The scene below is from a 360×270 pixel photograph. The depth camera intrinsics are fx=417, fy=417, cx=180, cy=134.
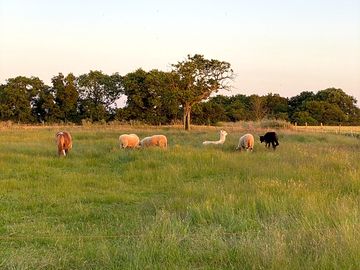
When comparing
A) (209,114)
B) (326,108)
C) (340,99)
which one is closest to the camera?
(209,114)

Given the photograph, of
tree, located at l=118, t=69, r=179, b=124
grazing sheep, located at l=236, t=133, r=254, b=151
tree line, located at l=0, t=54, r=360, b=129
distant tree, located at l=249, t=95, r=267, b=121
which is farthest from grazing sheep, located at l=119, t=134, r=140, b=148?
distant tree, located at l=249, t=95, r=267, b=121

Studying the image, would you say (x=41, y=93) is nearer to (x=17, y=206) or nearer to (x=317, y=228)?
(x=17, y=206)

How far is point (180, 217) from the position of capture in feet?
24.0

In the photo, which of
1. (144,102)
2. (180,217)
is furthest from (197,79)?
(180,217)

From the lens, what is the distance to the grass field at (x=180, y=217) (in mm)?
4855

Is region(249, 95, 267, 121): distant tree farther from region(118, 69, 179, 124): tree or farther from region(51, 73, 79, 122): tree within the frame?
region(51, 73, 79, 122): tree

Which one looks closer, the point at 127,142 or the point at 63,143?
the point at 63,143

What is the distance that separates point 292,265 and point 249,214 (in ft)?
9.33

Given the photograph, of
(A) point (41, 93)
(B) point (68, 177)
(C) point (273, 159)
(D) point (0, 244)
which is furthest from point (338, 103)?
(D) point (0, 244)

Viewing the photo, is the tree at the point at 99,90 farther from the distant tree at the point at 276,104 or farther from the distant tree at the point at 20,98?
the distant tree at the point at 276,104

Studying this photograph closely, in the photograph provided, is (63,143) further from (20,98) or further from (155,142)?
(20,98)

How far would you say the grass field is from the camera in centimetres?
486

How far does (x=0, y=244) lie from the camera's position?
6020 millimetres

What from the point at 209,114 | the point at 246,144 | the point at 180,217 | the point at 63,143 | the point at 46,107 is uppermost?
the point at 46,107
